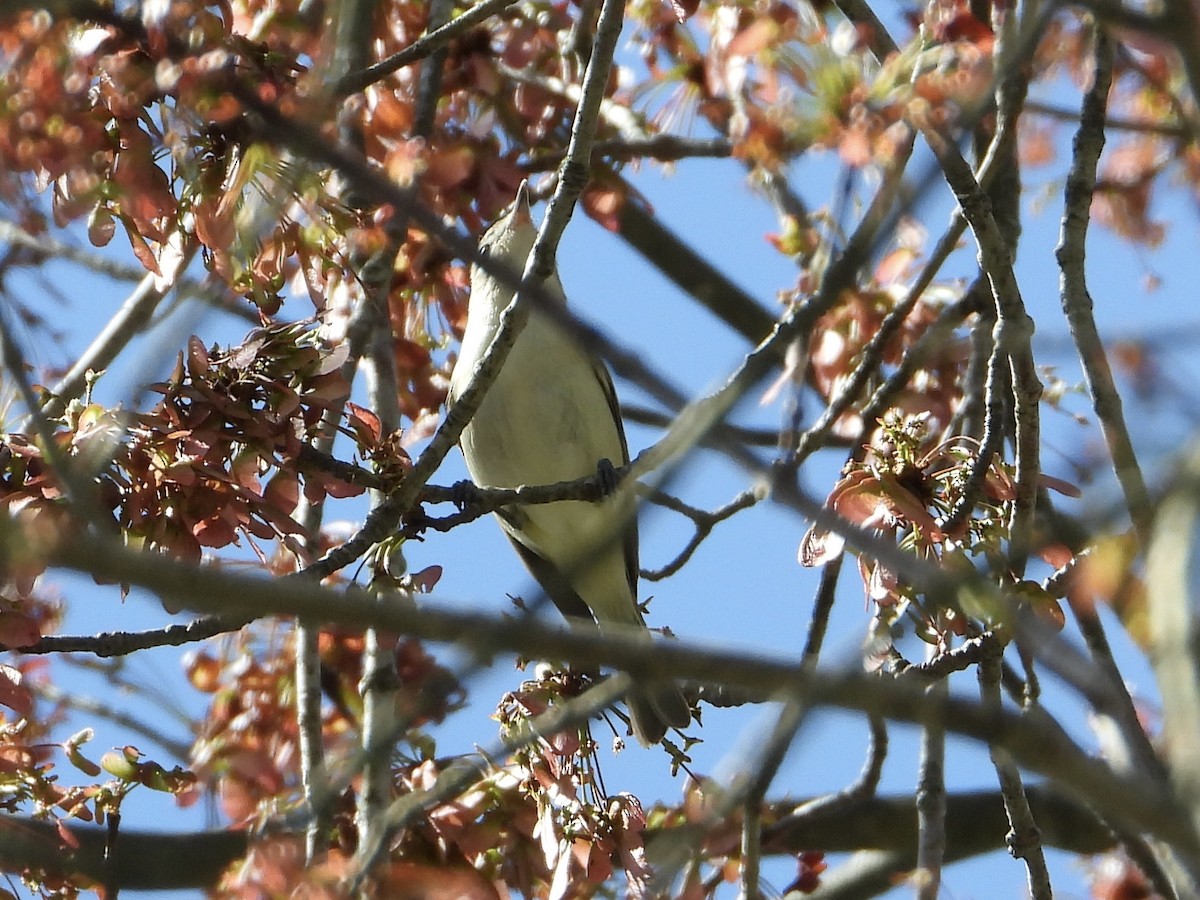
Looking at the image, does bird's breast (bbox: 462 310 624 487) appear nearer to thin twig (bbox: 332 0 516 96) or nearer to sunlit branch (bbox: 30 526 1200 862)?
thin twig (bbox: 332 0 516 96)

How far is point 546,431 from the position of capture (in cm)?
525

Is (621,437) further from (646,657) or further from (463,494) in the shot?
(646,657)

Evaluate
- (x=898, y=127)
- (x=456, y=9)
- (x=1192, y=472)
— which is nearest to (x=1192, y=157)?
(x=898, y=127)

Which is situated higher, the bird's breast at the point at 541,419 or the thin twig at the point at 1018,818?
the bird's breast at the point at 541,419

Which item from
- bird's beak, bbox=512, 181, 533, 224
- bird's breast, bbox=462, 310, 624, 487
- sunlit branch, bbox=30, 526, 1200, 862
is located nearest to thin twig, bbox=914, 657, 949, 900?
sunlit branch, bbox=30, 526, 1200, 862

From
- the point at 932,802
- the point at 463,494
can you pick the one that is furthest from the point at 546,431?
the point at 932,802

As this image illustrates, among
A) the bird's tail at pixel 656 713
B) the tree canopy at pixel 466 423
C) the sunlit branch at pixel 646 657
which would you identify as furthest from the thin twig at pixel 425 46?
the sunlit branch at pixel 646 657

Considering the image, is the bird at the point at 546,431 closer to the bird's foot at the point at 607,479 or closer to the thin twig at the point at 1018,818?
the bird's foot at the point at 607,479

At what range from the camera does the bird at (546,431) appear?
505 centimetres

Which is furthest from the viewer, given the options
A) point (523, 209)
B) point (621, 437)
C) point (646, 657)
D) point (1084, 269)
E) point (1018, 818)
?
point (621, 437)

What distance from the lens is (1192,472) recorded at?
154 cm

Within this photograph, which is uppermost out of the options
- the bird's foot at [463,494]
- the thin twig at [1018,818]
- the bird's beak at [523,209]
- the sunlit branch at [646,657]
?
the bird's beak at [523,209]

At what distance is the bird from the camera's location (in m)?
5.05

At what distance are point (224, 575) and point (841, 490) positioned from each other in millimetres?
2047
